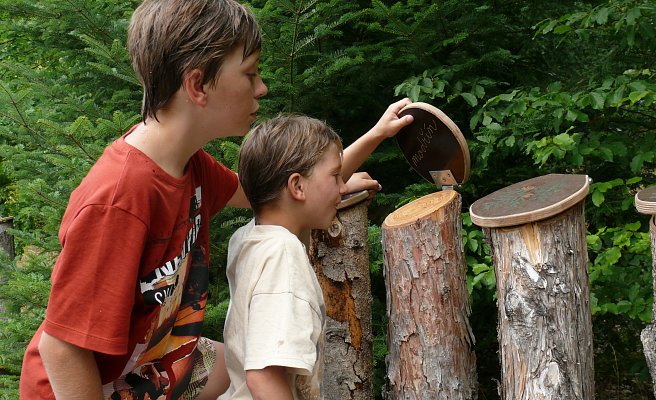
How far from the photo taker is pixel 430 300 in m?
2.82

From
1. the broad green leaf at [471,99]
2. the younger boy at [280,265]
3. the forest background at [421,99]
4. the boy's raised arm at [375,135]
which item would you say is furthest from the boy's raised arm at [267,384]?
the broad green leaf at [471,99]

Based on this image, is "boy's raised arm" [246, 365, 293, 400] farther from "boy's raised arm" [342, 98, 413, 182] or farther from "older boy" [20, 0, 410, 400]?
"boy's raised arm" [342, 98, 413, 182]

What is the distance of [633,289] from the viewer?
11.6ft

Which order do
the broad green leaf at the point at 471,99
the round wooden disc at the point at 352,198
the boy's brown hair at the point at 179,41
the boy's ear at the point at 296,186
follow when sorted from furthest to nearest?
1. the broad green leaf at the point at 471,99
2. the round wooden disc at the point at 352,198
3. the boy's ear at the point at 296,186
4. the boy's brown hair at the point at 179,41

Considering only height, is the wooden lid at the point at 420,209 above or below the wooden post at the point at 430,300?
A: above

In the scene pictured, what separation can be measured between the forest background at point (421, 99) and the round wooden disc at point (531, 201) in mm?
594

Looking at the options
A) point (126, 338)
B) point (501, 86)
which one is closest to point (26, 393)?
point (126, 338)

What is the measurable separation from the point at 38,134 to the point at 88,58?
0.92m

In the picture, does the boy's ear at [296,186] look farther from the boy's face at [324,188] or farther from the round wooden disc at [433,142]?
the round wooden disc at [433,142]

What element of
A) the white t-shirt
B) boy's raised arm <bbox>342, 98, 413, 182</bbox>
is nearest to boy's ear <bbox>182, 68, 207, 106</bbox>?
the white t-shirt

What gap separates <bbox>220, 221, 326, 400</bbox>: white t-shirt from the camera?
6.50 ft

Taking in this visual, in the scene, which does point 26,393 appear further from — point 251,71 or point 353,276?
point 353,276

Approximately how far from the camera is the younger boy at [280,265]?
1996 millimetres

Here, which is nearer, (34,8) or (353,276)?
(353,276)
